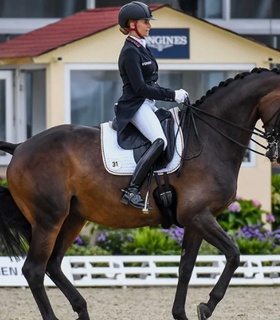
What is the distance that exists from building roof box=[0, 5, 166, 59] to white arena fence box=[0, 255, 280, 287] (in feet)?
12.4

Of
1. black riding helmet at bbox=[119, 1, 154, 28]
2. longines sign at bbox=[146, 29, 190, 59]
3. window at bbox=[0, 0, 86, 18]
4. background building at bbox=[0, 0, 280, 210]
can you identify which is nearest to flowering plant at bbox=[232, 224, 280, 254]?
background building at bbox=[0, 0, 280, 210]

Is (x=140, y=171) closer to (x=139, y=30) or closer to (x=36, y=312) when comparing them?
(x=139, y=30)

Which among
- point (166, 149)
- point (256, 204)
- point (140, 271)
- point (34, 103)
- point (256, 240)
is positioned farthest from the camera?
point (34, 103)

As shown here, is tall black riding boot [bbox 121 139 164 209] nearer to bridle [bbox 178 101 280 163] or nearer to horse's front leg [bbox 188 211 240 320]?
bridle [bbox 178 101 280 163]

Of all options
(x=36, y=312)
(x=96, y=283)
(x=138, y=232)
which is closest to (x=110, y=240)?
(x=138, y=232)

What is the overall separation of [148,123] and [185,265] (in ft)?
4.05

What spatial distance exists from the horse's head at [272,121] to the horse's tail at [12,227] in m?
2.15

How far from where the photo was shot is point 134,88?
10078 mm

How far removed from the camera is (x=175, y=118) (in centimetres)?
1029

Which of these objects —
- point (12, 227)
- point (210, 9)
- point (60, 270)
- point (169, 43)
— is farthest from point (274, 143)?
point (210, 9)

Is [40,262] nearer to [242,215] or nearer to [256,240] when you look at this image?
[256,240]

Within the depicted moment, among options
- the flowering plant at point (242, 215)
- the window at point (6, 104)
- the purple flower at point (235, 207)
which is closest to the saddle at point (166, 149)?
the flowering plant at point (242, 215)

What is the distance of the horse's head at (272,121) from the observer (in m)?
9.98

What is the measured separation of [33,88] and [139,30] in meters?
7.68
